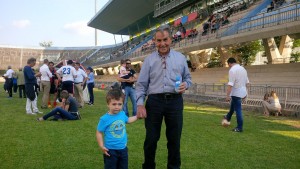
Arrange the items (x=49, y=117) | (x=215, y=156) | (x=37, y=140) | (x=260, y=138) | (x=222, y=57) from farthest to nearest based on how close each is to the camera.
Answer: (x=222, y=57) → (x=49, y=117) → (x=260, y=138) → (x=37, y=140) → (x=215, y=156)

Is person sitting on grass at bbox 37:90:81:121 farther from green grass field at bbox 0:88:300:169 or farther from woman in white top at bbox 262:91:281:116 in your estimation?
woman in white top at bbox 262:91:281:116

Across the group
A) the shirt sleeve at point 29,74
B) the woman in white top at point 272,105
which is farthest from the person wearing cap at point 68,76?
the woman in white top at point 272,105

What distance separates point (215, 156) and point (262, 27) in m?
15.2

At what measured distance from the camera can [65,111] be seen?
9.96 meters

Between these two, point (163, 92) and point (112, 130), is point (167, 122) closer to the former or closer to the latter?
point (163, 92)

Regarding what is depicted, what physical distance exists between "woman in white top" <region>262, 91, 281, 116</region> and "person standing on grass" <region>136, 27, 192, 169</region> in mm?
9189

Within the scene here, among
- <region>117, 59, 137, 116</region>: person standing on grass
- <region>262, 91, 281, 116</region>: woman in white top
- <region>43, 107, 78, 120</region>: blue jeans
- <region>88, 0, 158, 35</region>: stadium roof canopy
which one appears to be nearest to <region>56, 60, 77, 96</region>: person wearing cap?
<region>43, 107, 78, 120</region>: blue jeans

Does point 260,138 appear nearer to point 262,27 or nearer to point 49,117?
point 49,117

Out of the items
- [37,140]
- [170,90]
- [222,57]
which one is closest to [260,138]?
[170,90]

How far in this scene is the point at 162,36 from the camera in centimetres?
445

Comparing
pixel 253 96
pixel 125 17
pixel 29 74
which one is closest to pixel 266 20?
pixel 253 96

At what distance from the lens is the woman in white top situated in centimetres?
1285

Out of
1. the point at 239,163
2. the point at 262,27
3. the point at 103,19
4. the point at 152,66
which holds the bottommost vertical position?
the point at 239,163

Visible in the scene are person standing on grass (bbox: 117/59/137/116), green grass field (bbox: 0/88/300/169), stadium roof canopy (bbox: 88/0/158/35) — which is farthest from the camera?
stadium roof canopy (bbox: 88/0/158/35)
